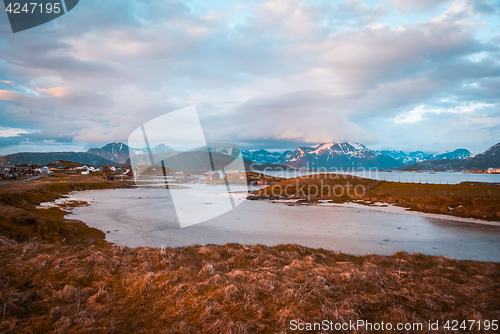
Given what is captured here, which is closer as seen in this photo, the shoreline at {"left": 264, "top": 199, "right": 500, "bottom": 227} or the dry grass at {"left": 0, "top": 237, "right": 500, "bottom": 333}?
the dry grass at {"left": 0, "top": 237, "right": 500, "bottom": 333}

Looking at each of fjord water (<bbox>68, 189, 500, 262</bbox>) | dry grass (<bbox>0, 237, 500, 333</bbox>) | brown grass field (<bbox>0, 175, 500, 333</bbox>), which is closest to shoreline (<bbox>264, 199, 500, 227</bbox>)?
fjord water (<bbox>68, 189, 500, 262</bbox>)

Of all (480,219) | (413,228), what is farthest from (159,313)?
(480,219)

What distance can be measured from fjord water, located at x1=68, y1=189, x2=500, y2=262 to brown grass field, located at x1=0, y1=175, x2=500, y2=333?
8.68 m

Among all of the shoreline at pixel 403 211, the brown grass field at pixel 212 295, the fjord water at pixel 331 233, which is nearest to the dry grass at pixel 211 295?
the brown grass field at pixel 212 295

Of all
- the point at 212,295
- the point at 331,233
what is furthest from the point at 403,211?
the point at 212,295

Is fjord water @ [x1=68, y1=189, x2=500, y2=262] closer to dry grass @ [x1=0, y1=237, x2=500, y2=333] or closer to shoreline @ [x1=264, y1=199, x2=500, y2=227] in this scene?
shoreline @ [x1=264, y1=199, x2=500, y2=227]

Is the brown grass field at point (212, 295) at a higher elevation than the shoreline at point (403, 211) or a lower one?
higher

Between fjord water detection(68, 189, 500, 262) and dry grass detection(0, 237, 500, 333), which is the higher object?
dry grass detection(0, 237, 500, 333)

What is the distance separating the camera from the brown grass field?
5449 mm

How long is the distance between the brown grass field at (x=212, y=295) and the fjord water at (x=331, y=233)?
868 centimetres

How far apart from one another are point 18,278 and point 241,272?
21.5ft

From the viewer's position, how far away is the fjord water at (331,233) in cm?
1727

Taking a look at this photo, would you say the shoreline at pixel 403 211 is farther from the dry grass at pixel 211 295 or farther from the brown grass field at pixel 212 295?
the dry grass at pixel 211 295

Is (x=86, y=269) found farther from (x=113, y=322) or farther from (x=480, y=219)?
(x=480, y=219)
